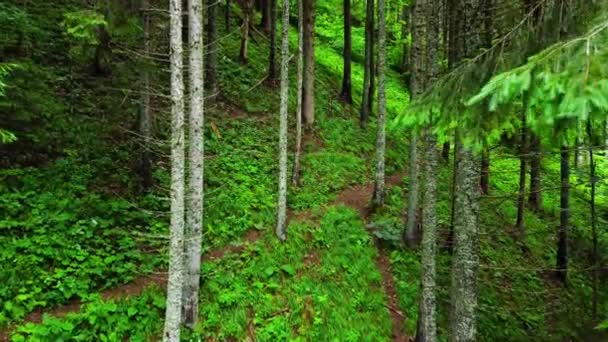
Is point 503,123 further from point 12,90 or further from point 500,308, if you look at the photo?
point 12,90

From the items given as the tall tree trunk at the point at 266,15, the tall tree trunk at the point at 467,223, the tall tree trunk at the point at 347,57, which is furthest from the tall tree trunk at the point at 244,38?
the tall tree trunk at the point at 467,223

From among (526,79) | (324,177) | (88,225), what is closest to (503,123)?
(526,79)

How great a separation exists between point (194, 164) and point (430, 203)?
4.63m

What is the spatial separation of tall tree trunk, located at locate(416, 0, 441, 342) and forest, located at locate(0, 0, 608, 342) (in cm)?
4

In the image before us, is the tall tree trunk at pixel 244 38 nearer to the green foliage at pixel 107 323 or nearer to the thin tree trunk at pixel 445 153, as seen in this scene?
the thin tree trunk at pixel 445 153

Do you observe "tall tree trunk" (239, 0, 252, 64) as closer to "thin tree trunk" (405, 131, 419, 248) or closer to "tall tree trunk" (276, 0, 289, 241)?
"tall tree trunk" (276, 0, 289, 241)

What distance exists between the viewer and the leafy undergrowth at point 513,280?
11523 millimetres

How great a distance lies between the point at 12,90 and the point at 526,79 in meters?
10.5

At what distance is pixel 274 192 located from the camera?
1323 cm

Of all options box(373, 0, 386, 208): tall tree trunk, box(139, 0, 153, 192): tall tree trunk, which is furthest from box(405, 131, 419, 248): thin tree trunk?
box(139, 0, 153, 192): tall tree trunk

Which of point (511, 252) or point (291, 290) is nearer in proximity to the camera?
point (291, 290)

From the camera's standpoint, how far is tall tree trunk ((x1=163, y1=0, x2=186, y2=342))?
6840 mm

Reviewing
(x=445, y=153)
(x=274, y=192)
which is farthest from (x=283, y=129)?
(x=445, y=153)

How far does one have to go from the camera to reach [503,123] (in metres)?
4.34
